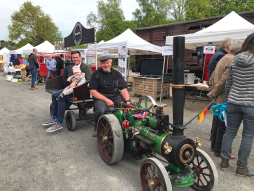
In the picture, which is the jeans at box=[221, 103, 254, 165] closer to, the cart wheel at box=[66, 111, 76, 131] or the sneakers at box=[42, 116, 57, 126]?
the cart wheel at box=[66, 111, 76, 131]

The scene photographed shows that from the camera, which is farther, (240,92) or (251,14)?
(251,14)

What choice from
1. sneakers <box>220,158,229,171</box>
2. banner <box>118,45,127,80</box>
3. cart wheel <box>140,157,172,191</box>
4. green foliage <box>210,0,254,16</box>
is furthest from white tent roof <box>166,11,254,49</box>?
green foliage <box>210,0,254,16</box>

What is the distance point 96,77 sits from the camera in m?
3.70

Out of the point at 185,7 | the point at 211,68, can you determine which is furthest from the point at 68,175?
the point at 185,7

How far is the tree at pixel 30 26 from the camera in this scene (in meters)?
43.9

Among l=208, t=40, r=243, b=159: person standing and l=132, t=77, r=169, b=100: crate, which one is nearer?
l=208, t=40, r=243, b=159: person standing

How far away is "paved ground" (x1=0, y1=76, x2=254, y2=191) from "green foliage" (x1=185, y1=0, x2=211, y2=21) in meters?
37.2

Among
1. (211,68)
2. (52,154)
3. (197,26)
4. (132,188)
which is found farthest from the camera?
(197,26)

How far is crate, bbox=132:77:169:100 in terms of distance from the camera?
8.17 metres

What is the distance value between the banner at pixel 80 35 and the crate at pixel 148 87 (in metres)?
2.89

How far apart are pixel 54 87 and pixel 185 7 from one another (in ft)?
140

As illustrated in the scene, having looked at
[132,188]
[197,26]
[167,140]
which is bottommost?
[132,188]

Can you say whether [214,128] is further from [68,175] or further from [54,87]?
[54,87]

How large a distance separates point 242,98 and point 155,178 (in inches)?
59.7
